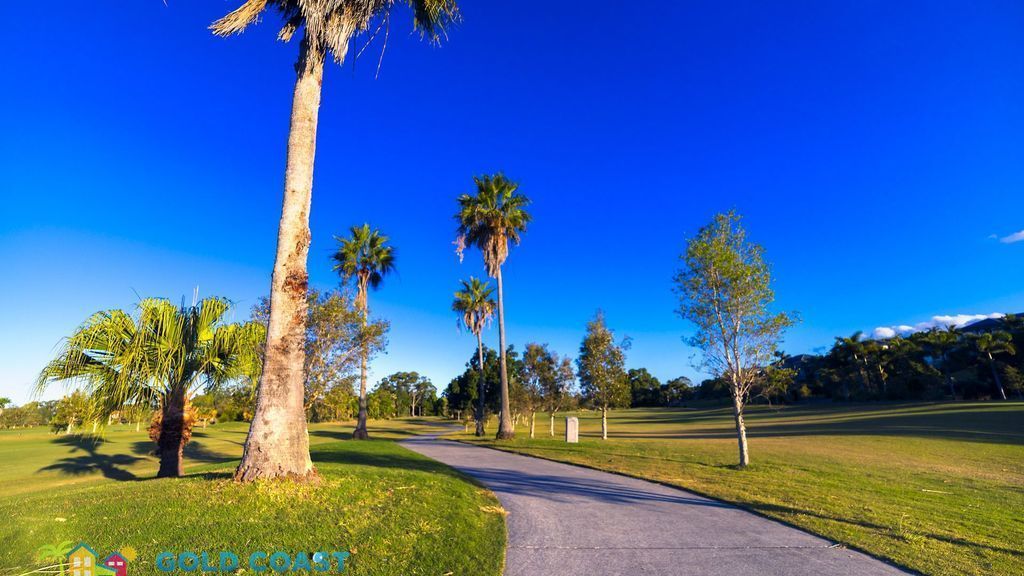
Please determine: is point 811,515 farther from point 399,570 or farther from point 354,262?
point 354,262

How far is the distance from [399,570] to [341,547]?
0.92m

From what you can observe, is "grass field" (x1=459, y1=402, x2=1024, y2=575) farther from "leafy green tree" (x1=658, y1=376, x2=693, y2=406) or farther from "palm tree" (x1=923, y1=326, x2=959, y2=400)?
"leafy green tree" (x1=658, y1=376, x2=693, y2=406)

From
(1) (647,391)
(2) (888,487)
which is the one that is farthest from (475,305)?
(1) (647,391)

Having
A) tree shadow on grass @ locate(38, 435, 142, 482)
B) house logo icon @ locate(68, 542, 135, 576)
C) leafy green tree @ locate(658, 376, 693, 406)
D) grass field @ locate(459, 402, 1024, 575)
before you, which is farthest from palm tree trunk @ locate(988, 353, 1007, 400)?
tree shadow on grass @ locate(38, 435, 142, 482)

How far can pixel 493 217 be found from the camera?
96.5 ft

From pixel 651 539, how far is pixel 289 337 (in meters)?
6.67

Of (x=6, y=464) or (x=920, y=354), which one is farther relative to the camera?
(x=920, y=354)

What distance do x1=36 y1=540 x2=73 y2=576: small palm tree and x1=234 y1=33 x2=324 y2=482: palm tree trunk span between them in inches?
102

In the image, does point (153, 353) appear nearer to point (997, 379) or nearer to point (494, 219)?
point (494, 219)

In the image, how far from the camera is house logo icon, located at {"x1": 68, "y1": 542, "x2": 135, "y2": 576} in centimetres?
424

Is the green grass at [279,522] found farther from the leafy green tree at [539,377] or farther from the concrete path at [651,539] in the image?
the leafy green tree at [539,377]

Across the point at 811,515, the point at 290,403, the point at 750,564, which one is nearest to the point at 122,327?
the point at 290,403

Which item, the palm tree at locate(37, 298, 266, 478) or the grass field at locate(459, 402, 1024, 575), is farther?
the palm tree at locate(37, 298, 266, 478)

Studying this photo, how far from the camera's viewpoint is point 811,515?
7.94m
